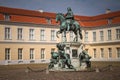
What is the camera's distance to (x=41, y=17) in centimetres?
5172

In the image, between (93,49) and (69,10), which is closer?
(69,10)

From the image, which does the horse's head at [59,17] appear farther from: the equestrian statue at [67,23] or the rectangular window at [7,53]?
the rectangular window at [7,53]

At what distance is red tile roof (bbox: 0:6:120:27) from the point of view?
4781 cm

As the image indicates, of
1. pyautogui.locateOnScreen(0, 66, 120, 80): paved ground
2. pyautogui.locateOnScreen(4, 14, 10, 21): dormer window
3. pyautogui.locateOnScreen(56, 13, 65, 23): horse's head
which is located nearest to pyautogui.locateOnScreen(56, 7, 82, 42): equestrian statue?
pyautogui.locateOnScreen(56, 13, 65, 23): horse's head

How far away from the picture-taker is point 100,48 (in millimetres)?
55000

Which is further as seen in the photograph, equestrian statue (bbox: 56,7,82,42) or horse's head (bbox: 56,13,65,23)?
horse's head (bbox: 56,13,65,23)

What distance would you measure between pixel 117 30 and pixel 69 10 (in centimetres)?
2583

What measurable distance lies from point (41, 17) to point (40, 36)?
3.42 m

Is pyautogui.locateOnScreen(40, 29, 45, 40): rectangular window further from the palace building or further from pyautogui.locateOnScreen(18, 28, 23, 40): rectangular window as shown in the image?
pyautogui.locateOnScreen(18, 28, 23, 40): rectangular window

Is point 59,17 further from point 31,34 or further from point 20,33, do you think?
point 31,34

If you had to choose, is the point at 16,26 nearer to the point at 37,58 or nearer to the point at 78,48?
the point at 37,58

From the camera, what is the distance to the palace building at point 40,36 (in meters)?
46.5

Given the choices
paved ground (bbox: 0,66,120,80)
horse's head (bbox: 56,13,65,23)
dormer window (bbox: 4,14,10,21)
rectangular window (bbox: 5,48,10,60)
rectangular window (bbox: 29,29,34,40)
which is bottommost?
paved ground (bbox: 0,66,120,80)

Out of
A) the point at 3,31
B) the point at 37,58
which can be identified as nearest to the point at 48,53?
the point at 37,58
